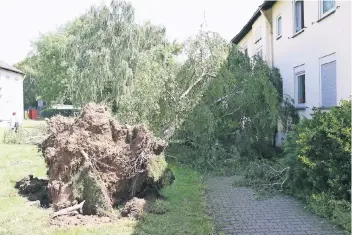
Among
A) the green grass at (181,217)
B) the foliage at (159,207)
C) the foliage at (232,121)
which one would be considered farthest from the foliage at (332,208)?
the foliage at (232,121)

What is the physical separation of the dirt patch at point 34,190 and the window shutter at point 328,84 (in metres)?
→ 7.52

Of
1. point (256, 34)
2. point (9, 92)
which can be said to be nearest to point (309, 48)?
point (256, 34)

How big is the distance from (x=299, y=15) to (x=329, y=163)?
757cm

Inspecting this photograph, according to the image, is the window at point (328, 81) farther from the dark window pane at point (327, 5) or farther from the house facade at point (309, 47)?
the dark window pane at point (327, 5)

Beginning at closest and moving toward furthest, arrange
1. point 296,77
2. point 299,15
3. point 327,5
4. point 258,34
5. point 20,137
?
point 327,5, point 299,15, point 296,77, point 258,34, point 20,137

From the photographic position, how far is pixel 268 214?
6809 millimetres

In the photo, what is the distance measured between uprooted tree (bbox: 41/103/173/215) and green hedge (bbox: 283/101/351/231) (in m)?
2.78

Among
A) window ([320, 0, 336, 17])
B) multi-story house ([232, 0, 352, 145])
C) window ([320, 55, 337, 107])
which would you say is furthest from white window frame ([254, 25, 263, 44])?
window ([320, 55, 337, 107])

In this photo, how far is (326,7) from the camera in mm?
10102

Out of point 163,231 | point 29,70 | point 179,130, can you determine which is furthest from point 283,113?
point 29,70

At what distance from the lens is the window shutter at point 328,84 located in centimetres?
967

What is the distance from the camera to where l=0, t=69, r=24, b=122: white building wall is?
123 feet

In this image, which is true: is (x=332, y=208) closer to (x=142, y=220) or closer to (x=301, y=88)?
(x=142, y=220)

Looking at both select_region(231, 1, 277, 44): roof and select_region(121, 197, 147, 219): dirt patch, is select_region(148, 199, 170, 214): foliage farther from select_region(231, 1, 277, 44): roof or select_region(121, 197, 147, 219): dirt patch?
select_region(231, 1, 277, 44): roof
